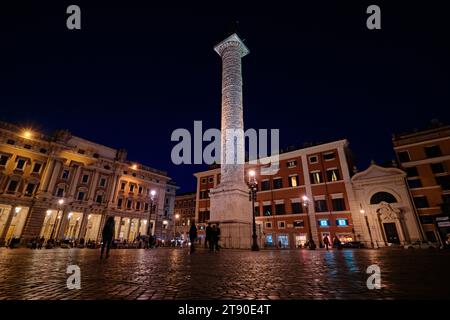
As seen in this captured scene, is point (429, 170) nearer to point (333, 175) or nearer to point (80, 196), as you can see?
point (333, 175)

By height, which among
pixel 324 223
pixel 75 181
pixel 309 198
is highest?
pixel 75 181

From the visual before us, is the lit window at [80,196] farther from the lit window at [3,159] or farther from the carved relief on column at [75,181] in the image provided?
the lit window at [3,159]

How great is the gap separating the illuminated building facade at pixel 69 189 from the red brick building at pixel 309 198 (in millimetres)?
16900

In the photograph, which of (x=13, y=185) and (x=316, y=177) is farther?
(x=13, y=185)

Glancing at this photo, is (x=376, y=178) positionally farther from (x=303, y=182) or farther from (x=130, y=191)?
(x=130, y=191)

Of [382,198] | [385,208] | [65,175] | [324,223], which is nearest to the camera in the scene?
[385,208]

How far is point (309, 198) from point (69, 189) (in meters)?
36.0

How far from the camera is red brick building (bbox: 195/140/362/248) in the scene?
28.3 meters

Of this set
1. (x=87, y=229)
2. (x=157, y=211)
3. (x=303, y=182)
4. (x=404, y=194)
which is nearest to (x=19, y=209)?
(x=87, y=229)

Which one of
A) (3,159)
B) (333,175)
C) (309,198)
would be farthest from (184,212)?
(333,175)

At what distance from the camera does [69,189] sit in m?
37.2

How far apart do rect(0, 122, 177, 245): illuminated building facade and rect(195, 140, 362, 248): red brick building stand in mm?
16900
